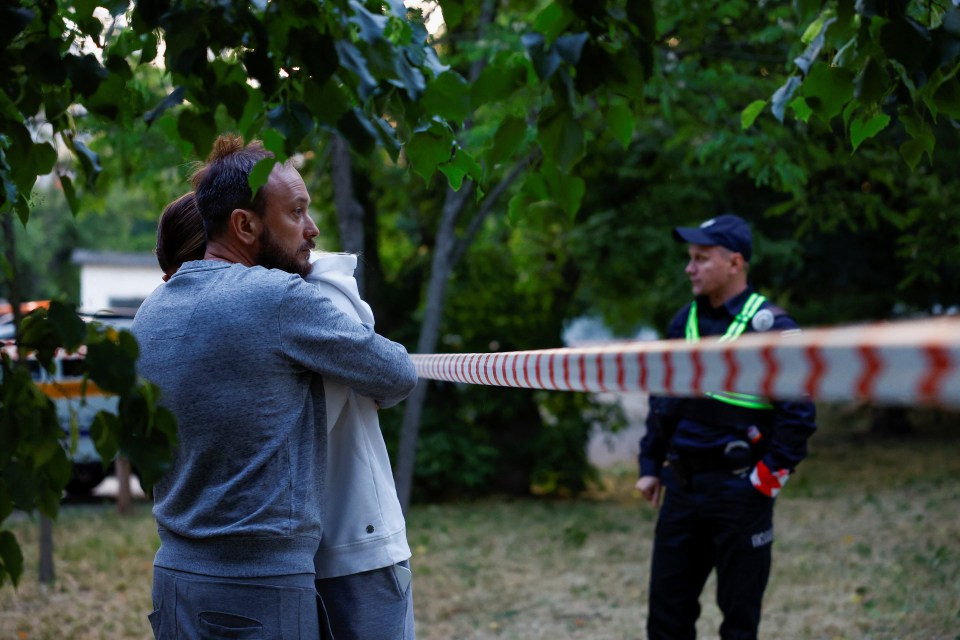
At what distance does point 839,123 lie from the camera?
25.6 feet

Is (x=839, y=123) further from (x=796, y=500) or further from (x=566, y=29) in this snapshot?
(x=566, y=29)

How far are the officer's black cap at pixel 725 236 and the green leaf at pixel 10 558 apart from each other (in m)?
3.01

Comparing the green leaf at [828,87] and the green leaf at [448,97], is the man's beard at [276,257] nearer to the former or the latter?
the green leaf at [448,97]

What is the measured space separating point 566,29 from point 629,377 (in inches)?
23.0

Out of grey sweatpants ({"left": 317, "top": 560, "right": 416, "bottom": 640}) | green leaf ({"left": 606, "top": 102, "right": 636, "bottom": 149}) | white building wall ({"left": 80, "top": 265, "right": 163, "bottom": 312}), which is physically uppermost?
green leaf ({"left": 606, "top": 102, "right": 636, "bottom": 149})

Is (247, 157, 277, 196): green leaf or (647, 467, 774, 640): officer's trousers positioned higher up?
(247, 157, 277, 196): green leaf

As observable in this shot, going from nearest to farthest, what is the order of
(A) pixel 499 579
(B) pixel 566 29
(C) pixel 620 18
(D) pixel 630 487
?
(B) pixel 566 29 < (C) pixel 620 18 < (A) pixel 499 579 < (D) pixel 630 487

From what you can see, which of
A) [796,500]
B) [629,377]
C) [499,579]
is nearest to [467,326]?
[796,500]

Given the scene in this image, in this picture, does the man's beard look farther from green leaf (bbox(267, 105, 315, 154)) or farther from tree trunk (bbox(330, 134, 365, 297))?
tree trunk (bbox(330, 134, 365, 297))

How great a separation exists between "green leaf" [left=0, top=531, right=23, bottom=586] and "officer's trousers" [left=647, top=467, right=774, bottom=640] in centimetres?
274

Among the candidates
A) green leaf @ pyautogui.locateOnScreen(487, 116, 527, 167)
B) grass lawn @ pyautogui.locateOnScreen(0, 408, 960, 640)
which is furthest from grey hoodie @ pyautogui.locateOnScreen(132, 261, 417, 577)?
grass lawn @ pyautogui.locateOnScreen(0, 408, 960, 640)

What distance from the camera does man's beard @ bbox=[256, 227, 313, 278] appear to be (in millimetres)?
2416

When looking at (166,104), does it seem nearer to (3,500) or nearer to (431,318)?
(3,500)

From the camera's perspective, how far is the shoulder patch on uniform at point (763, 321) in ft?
13.2
